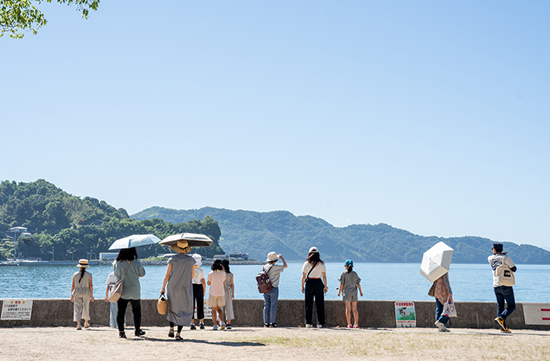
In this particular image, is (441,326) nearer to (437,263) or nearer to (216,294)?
(437,263)

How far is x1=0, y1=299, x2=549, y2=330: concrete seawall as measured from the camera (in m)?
12.0

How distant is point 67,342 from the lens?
8961mm

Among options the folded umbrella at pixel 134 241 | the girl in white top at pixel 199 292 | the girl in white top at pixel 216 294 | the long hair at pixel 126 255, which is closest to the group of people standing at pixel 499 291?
the girl in white top at pixel 216 294

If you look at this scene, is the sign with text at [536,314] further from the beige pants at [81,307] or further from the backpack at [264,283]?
the beige pants at [81,307]

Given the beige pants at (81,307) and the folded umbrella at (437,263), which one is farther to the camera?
the beige pants at (81,307)

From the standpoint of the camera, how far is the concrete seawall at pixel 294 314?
11977 millimetres

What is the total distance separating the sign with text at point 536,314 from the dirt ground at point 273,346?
1705 millimetres

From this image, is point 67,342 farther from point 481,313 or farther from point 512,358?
point 481,313

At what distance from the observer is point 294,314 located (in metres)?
12.4

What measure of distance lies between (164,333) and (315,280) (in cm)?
345

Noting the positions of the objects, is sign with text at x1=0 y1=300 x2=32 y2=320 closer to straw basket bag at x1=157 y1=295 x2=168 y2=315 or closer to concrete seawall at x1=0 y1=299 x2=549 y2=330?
concrete seawall at x1=0 y1=299 x2=549 y2=330

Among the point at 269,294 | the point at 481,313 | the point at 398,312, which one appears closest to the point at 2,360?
the point at 269,294

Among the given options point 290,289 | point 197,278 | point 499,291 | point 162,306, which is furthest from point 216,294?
point 290,289

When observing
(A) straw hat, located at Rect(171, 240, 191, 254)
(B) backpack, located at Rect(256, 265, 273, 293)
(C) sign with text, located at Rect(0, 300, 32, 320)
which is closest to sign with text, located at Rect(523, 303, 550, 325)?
(B) backpack, located at Rect(256, 265, 273, 293)
